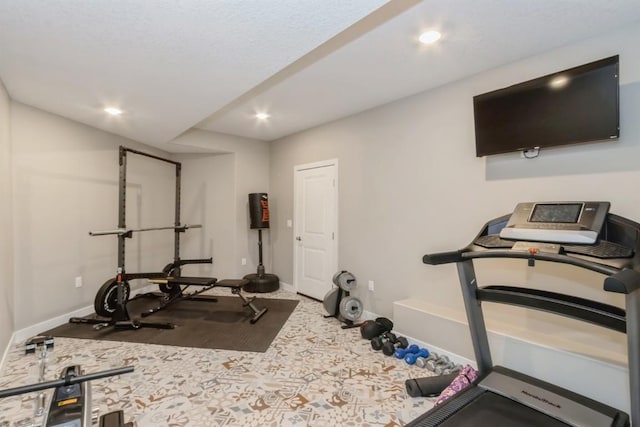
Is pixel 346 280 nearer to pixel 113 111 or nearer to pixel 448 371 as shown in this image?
pixel 448 371

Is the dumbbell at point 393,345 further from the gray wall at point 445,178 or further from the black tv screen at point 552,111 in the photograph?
A: the black tv screen at point 552,111

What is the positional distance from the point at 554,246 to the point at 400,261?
1.85 m

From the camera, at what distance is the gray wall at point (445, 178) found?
2188 mm

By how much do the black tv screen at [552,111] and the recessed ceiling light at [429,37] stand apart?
0.69 m

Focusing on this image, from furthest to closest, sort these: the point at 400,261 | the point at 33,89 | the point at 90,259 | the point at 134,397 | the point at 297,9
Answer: the point at 90,259, the point at 400,261, the point at 33,89, the point at 134,397, the point at 297,9

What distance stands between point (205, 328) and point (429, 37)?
3575mm

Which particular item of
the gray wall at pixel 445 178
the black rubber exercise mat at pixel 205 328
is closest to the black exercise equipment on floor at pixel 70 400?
the black rubber exercise mat at pixel 205 328

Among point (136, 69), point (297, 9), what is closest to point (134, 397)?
point (136, 69)

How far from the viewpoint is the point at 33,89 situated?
284 cm

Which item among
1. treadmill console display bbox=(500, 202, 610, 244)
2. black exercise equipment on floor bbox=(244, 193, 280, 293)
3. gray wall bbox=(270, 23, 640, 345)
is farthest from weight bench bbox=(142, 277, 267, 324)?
treadmill console display bbox=(500, 202, 610, 244)

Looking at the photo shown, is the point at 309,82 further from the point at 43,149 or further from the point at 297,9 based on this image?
the point at 43,149

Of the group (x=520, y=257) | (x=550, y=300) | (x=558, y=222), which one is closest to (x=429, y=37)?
(x=558, y=222)

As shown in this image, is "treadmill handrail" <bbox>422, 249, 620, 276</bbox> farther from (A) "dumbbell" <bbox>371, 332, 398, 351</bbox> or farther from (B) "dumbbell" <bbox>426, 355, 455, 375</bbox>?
(A) "dumbbell" <bbox>371, 332, 398, 351</bbox>

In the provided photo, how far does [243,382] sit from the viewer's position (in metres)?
2.51
